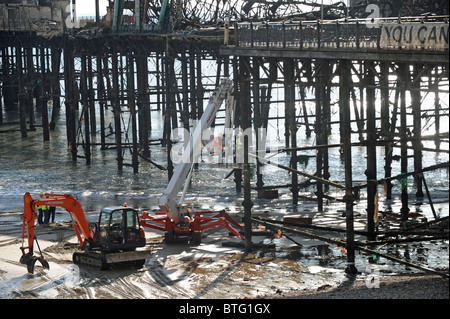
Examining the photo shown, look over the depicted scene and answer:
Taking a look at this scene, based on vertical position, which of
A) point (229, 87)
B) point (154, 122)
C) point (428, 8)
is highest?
point (428, 8)

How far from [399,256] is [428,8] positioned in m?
19.8

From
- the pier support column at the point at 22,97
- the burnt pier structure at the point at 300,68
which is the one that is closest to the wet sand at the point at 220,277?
the burnt pier structure at the point at 300,68

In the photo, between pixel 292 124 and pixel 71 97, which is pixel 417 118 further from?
pixel 71 97

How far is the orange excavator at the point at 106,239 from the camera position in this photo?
2658 centimetres

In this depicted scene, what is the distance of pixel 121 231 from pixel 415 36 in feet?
34.2

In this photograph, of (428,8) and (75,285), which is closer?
(75,285)

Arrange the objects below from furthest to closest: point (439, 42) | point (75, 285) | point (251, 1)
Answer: point (251, 1) → point (75, 285) → point (439, 42)

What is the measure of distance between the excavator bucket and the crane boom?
4.52 meters

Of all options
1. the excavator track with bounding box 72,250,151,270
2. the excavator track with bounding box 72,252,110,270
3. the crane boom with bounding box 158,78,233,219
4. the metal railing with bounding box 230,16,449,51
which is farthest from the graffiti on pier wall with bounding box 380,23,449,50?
the excavator track with bounding box 72,252,110,270

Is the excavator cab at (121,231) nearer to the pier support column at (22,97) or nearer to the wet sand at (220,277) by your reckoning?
the wet sand at (220,277)

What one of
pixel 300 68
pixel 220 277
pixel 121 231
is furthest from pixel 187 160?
pixel 220 277

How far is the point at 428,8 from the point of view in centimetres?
4328
